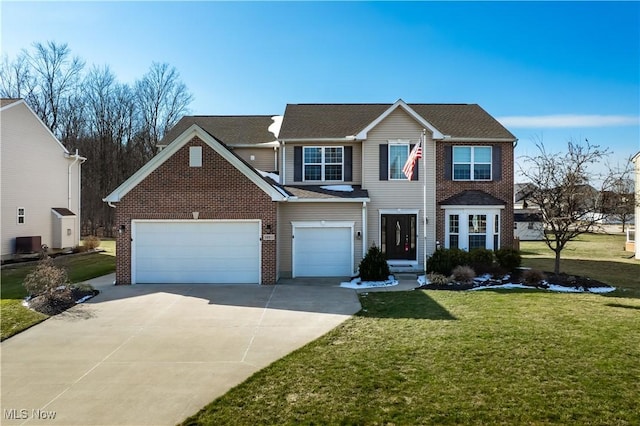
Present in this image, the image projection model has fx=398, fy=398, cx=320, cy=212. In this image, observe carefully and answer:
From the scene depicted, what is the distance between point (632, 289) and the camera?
13344mm

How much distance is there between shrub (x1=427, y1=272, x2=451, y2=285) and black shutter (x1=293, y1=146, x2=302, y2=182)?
6.84m

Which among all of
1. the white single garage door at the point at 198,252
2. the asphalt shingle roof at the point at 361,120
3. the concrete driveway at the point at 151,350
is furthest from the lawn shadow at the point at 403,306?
the asphalt shingle roof at the point at 361,120

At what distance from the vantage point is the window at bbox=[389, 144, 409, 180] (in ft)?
54.8

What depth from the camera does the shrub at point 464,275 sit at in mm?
13906

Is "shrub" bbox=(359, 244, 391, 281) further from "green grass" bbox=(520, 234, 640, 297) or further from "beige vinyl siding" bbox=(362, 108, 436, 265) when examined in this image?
"green grass" bbox=(520, 234, 640, 297)

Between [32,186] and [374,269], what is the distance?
65.2 ft

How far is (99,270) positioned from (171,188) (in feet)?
22.1

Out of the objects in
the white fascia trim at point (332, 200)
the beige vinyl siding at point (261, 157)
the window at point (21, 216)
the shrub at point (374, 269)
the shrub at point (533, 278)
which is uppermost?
the beige vinyl siding at point (261, 157)

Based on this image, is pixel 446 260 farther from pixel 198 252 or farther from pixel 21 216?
pixel 21 216

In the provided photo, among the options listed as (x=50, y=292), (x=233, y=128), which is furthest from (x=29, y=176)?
(x=50, y=292)

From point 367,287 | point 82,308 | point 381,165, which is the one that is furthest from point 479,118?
point 82,308

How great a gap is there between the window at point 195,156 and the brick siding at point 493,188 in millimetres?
9801

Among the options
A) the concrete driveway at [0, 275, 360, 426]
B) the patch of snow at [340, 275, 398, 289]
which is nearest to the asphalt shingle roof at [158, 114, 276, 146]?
the patch of snow at [340, 275, 398, 289]

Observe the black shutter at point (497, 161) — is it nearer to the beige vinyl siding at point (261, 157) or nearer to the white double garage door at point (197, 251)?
the beige vinyl siding at point (261, 157)
